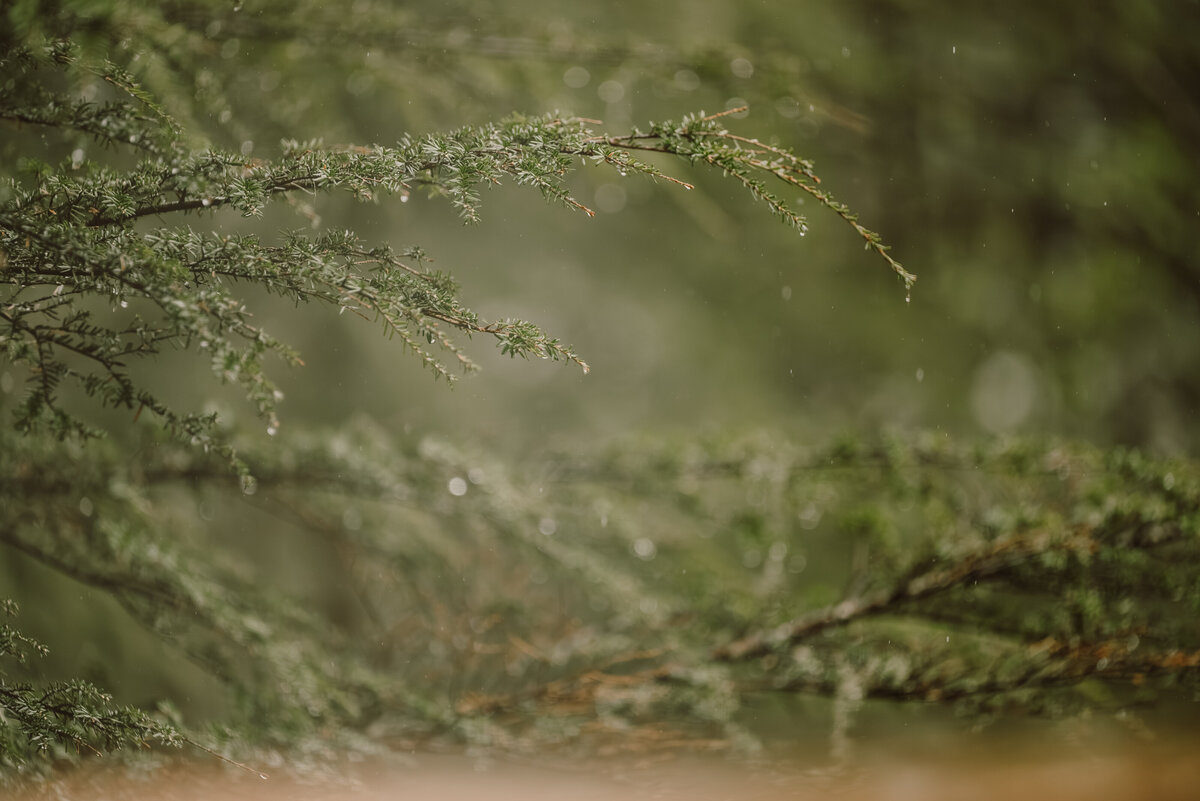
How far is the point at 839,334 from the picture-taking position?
2113 millimetres

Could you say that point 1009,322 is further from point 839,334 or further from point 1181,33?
point 1181,33

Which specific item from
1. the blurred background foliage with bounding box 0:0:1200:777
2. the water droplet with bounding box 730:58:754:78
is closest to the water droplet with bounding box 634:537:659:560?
the blurred background foliage with bounding box 0:0:1200:777

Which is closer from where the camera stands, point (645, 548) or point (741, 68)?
point (741, 68)

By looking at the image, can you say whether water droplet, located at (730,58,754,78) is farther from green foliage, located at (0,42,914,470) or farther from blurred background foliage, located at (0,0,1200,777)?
green foliage, located at (0,42,914,470)

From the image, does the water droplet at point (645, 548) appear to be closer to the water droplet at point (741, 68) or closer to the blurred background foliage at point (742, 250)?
the blurred background foliage at point (742, 250)

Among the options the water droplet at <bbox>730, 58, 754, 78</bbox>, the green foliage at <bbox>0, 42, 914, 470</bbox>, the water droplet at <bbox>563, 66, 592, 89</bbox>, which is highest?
the water droplet at <bbox>563, 66, 592, 89</bbox>

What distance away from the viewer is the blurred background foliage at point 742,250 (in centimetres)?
112

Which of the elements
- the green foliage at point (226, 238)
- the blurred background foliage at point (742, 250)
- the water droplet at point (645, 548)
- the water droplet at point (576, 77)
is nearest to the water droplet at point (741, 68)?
the blurred background foliage at point (742, 250)

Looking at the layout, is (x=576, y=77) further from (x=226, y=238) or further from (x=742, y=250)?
(x=226, y=238)

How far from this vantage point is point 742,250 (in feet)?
6.85

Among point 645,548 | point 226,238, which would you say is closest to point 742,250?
point 645,548

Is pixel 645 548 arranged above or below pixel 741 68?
below

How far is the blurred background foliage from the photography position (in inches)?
44.0

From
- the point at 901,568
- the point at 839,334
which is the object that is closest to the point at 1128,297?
the point at 839,334
